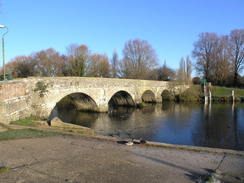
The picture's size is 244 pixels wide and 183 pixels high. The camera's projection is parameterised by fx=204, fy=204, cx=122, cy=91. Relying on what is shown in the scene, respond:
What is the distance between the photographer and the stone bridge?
9.90 metres

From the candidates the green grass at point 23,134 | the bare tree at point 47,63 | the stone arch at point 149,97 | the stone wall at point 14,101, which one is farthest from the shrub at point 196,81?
the green grass at point 23,134

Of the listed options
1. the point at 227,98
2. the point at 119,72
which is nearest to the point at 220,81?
the point at 227,98

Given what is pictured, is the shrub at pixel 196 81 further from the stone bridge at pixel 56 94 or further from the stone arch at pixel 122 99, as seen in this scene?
the stone arch at pixel 122 99

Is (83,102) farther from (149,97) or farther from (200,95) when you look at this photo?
(200,95)

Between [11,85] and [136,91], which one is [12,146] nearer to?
[11,85]

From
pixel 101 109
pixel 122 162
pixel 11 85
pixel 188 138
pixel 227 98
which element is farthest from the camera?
pixel 227 98

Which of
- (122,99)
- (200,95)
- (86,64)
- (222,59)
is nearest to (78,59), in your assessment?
(86,64)

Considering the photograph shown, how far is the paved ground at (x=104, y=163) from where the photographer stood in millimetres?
3877

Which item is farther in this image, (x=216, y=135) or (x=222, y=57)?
(x=222, y=57)

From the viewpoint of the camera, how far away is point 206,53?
151 feet

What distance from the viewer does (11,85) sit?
32.9 feet

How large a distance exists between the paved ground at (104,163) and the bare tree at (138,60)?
3751 centimetres

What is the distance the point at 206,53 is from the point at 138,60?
15581 mm

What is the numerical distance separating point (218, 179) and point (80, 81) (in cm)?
1594
